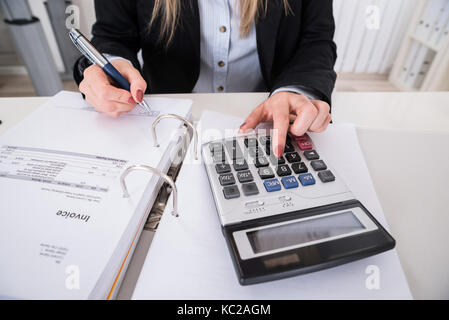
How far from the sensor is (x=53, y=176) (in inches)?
11.0

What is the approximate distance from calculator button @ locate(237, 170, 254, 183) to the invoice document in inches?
3.6

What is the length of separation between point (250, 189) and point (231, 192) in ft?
0.07

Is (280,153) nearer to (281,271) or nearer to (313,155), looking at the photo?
(313,155)

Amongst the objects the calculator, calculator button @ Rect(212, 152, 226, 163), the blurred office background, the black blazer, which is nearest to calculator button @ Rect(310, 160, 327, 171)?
the calculator

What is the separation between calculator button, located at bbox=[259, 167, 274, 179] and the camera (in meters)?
0.29

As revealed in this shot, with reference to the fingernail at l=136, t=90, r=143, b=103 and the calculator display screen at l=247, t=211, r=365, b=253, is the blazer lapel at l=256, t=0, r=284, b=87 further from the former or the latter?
the calculator display screen at l=247, t=211, r=365, b=253

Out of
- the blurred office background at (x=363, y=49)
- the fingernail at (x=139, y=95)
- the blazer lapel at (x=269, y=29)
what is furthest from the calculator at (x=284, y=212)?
the blurred office background at (x=363, y=49)

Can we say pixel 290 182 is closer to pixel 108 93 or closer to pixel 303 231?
pixel 303 231

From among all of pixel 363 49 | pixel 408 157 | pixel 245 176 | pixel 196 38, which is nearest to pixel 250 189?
pixel 245 176

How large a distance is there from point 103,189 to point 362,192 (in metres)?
0.28

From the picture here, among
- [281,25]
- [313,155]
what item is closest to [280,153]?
[313,155]

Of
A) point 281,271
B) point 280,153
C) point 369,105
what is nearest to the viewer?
point 281,271

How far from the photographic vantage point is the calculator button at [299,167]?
0.30m

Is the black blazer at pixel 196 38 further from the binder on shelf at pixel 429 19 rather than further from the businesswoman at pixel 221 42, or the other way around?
the binder on shelf at pixel 429 19
